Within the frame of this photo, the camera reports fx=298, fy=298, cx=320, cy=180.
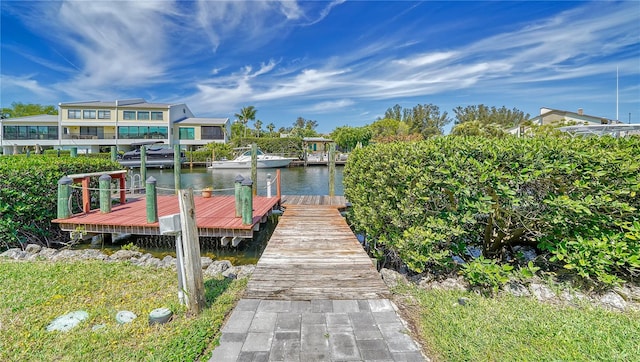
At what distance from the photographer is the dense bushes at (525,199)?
296cm

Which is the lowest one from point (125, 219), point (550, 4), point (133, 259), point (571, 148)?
point (133, 259)

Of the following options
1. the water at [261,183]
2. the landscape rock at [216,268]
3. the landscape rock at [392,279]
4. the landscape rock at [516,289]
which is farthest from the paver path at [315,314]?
the water at [261,183]

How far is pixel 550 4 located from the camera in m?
8.11

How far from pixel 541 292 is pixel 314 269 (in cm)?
263

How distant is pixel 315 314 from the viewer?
2877 millimetres

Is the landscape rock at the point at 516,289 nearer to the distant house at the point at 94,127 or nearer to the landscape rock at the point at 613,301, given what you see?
the landscape rock at the point at 613,301

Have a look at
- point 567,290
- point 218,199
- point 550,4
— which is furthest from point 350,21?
point 567,290

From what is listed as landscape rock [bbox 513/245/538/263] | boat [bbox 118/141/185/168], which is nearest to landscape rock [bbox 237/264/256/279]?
landscape rock [bbox 513/245/538/263]

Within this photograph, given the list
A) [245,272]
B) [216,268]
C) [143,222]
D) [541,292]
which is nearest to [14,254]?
[143,222]

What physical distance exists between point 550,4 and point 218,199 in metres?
11.0

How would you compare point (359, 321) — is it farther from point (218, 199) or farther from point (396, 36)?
point (396, 36)

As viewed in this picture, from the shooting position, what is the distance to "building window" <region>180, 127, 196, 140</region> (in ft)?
114

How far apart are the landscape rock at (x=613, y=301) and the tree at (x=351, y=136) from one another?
35484mm

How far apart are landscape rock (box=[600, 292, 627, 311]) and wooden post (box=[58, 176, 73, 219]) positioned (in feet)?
28.8
